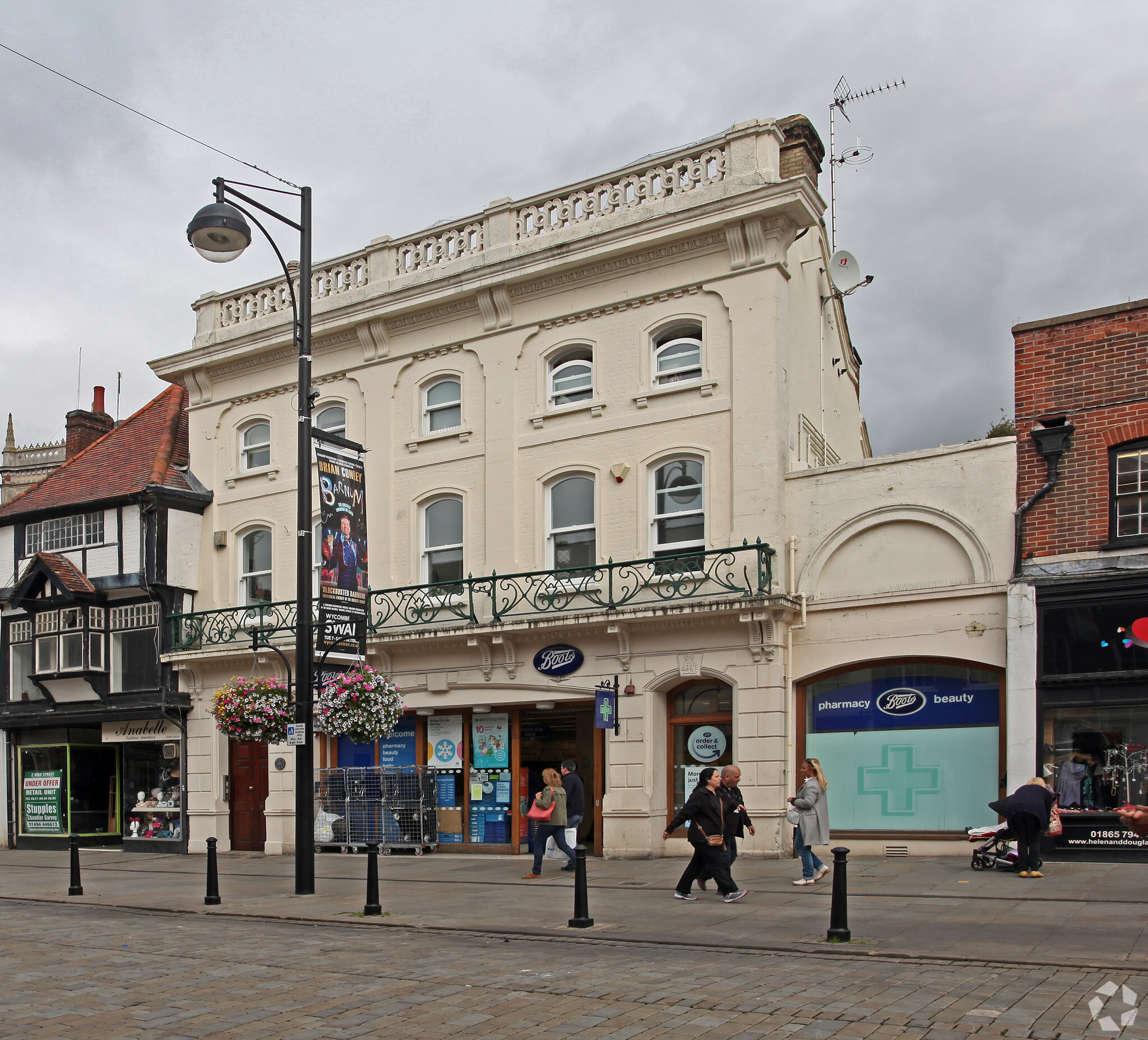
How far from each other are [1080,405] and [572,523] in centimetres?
840

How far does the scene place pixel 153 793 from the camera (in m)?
25.5

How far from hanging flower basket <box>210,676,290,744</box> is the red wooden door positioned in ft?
28.4

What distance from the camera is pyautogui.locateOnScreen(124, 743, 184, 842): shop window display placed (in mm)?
25031

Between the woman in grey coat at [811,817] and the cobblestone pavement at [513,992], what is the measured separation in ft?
13.9

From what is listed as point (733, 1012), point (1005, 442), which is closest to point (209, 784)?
point (1005, 442)

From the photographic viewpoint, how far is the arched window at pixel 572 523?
68.6ft

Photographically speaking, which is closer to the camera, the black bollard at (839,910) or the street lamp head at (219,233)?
the black bollard at (839,910)

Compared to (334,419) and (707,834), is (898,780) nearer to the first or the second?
(707,834)

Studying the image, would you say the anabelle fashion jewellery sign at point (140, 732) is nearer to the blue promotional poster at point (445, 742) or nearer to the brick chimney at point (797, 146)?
the blue promotional poster at point (445, 742)

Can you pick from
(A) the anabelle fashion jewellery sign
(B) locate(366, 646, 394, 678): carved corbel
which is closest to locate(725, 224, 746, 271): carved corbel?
(B) locate(366, 646, 394, 678): carved corbel

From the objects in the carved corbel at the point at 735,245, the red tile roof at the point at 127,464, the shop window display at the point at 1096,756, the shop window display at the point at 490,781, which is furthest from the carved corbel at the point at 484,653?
the shop window display at the point at 1096,756

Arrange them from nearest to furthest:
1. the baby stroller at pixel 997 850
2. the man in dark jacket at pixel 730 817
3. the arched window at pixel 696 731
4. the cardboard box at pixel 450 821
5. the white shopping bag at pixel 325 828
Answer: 1. the man in dark jacket at pixel 730 817
2. the baby stroller at pixel 997 850
3. the arched window at pixel 696 731
4. the cardboard box at pixel 450 821
5. the white shopping bag at pixel 325 828

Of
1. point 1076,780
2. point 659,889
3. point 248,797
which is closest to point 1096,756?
point 1076,780

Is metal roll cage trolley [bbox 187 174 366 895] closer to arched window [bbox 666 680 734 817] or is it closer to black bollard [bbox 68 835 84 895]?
black bollard [bbox 68 835 84 895]
